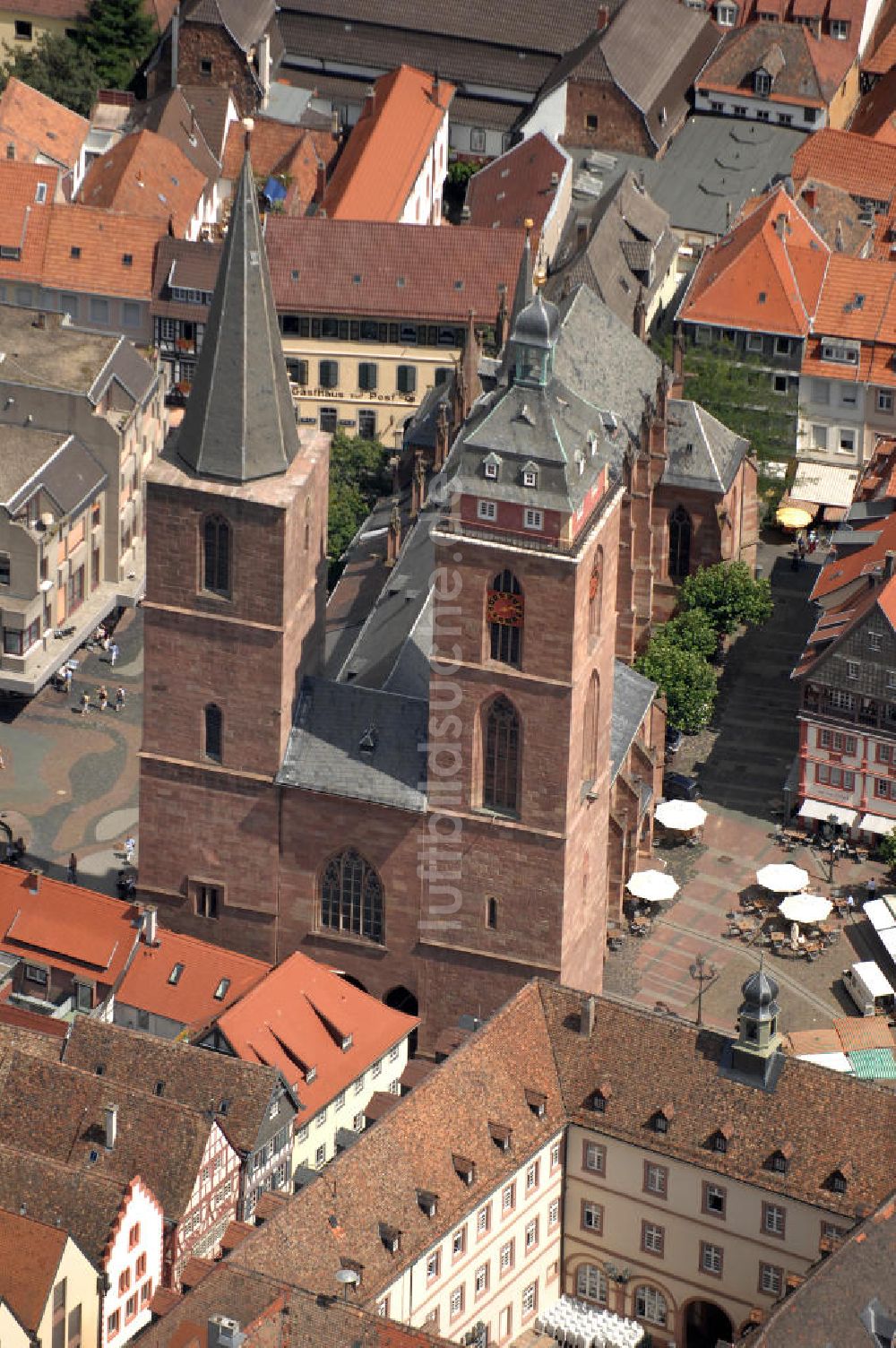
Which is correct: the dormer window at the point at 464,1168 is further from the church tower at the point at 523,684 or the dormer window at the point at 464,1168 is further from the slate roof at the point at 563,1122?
the church tower at the point at 523,684

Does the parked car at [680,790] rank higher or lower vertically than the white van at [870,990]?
higher

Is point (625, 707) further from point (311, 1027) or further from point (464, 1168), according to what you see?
point (464, 1168)

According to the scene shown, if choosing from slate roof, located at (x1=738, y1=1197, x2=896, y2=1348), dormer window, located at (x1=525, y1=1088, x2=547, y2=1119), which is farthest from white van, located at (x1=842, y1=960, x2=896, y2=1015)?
slate roof, located at (x1=738, y1=1197, x2=896, y2=1348)

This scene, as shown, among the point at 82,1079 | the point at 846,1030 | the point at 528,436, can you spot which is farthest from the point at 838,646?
the point at 82,1079

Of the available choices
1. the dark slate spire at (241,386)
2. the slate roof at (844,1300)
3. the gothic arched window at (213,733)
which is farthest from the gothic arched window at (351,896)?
the slate roof at (844,1300)

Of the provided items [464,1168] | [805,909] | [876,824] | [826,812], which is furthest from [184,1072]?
[876,824]

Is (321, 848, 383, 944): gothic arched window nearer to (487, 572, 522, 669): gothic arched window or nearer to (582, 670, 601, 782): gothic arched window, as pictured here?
(582, 670, 601, 782): gothic arched window

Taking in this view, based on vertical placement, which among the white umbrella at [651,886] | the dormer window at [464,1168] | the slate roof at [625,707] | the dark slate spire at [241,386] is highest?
the dark slate spire at [241,386]
